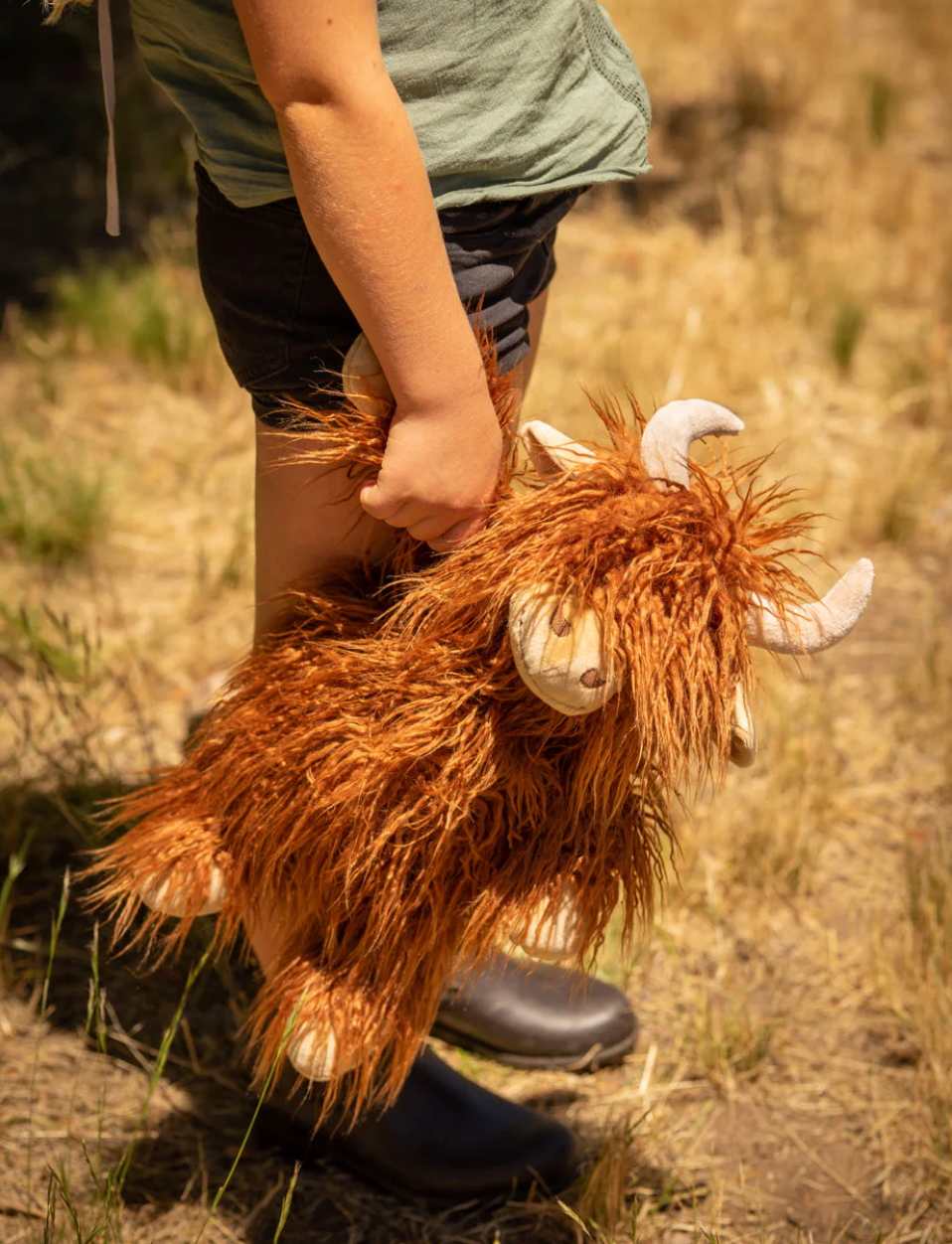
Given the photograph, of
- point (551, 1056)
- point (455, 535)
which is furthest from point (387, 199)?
point (551, 1056)

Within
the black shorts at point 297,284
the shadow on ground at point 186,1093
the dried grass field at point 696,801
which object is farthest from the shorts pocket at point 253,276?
the shadow on ground at point 186,1093

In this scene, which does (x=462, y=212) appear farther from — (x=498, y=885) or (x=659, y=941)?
(x=659, y=941)

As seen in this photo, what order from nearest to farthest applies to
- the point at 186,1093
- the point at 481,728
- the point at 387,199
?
the point at 387,199, the point at 481,728, the point at 186,1093

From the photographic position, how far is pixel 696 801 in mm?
1667

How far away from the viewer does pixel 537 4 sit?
1.01m

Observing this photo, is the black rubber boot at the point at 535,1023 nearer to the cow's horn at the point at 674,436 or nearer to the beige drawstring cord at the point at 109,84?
the cow's horn at the point at 674,436

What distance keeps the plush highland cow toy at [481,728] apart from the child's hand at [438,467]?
30mm

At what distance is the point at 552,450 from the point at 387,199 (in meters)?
0.25

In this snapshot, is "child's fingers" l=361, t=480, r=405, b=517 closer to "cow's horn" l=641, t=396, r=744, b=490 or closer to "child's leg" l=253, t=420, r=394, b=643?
"child's leg" l=253, t=420, r=394, b=643

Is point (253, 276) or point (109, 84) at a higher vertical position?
point (109, 84)

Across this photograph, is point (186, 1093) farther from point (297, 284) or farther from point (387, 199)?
point (387, 199)

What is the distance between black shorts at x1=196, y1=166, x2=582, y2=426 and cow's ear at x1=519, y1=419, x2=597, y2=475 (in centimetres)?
10

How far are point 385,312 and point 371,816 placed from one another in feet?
1.41

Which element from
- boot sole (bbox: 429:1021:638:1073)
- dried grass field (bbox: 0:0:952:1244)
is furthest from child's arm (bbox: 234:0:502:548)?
boot sole (bbox: 429:1021:638:1073)
